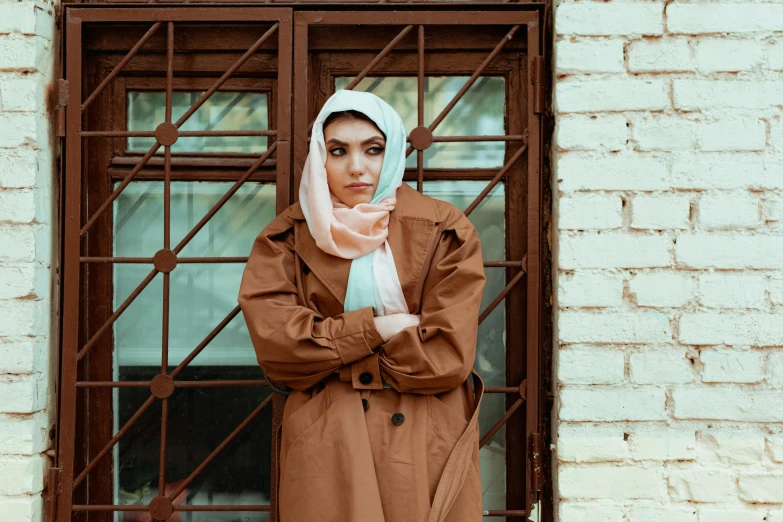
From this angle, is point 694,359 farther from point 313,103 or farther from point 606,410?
point 313,103

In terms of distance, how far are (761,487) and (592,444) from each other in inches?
22.7

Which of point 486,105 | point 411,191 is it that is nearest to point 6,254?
point 411,191

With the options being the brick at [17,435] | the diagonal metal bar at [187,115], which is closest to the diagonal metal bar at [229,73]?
the diagonal metal bar at [187,115]

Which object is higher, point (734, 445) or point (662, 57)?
point (662, 57)

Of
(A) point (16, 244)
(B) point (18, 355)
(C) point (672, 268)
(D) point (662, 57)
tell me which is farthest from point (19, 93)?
(C) point (672, 268)

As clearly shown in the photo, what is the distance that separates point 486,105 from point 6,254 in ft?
5.86

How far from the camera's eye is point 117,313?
269 centimetres

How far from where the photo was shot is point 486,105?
2854 mm

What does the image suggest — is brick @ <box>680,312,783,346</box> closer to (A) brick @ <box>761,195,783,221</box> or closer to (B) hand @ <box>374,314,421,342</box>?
(A) brick @ <box>761,195,783,221</box>

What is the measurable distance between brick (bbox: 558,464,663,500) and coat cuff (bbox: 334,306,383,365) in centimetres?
87

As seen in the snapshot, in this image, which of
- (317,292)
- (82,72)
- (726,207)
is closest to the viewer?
(317,292)

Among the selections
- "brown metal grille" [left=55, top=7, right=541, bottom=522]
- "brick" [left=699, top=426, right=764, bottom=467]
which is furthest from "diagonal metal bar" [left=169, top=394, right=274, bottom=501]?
"brick" [left=699, top=426, right=764, bottom=467]

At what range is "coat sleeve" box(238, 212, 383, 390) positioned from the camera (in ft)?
7.07

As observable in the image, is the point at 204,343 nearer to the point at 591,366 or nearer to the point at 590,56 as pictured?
the point at 591,366
